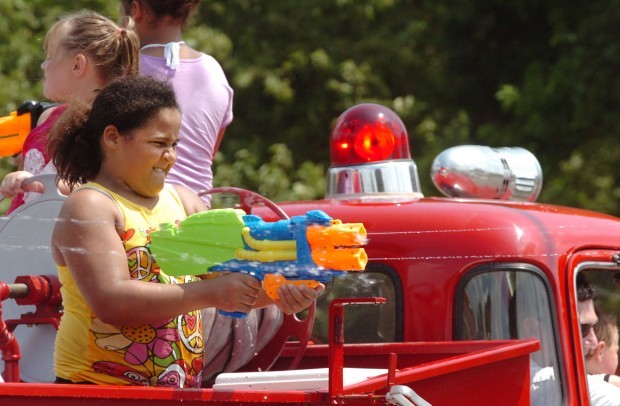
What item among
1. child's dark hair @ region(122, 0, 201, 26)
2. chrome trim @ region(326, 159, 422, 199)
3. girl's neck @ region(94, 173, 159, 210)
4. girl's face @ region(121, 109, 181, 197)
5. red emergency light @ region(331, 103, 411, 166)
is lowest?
girl's neck @ region(94, 173, 159, 210)

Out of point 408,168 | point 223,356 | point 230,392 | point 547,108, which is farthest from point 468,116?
point 230,392

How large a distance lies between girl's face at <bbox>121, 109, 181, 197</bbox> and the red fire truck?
17.9 inches

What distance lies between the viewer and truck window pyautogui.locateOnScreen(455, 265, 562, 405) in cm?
384

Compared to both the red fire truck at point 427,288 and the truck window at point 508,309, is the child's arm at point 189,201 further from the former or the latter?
the truck window at point 508,309

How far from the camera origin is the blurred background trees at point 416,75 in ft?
36.1

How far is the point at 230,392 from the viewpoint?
2.83m

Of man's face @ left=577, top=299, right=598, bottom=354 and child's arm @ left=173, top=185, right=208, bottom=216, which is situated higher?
child's arm @ left=173, top=185, right=208, bottom=216

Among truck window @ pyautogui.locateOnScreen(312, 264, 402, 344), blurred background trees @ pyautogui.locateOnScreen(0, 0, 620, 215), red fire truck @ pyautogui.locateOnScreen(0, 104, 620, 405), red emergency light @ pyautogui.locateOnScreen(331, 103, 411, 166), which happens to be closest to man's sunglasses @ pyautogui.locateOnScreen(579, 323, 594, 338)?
red fire truck @ pyautogui.locateOnScreen(0, 104, 620, 405)

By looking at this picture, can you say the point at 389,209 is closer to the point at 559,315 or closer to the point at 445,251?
the point at 445,251

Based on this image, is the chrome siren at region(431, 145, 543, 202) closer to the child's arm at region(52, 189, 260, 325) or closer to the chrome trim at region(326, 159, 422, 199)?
the chrome trim at region(326, 159, 422, 199)

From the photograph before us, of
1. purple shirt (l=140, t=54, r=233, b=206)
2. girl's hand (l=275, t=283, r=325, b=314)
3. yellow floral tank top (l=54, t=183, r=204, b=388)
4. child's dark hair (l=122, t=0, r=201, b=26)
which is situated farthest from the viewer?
child's dark hair (l=122, t=0, r=201, b=26)

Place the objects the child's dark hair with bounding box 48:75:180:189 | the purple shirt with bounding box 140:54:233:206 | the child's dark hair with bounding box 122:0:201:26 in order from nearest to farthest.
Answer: the child's dark hair with bounding box 48:75:180:189
the purple shirt with bounding box 140:54:233:206
the child's dark hair with bounding box 122:0:201:26

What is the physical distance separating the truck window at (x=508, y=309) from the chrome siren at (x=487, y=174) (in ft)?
2.69

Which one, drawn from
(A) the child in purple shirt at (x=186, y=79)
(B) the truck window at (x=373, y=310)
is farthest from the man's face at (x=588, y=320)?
(A) the child in purple shirt at (x=186, y=79)
